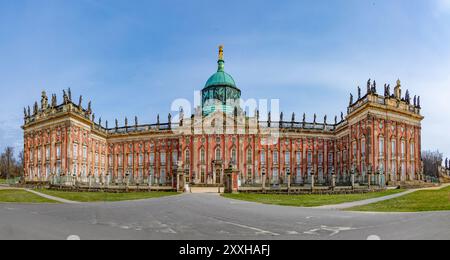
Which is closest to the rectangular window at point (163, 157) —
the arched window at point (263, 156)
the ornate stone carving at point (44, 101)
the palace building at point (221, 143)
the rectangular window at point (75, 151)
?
the palace building at point (221, 143)

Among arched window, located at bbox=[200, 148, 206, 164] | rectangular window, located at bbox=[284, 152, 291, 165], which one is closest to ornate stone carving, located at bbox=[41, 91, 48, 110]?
arched window, located at bbox=[200, 148, 206, 164]

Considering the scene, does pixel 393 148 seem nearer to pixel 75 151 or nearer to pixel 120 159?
pixel 75 151

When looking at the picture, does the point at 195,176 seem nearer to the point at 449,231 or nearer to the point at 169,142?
the point at 169,142

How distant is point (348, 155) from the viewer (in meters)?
57.2

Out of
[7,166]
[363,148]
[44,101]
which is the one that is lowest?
[7,166]

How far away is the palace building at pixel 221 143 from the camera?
165 ft

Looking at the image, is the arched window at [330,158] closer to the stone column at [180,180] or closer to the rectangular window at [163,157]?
the rectangular window at [163,157]

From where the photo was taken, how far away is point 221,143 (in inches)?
2466

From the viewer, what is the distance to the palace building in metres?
50.2

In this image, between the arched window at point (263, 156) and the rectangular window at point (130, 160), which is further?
the rectangular window at point (130, 160)

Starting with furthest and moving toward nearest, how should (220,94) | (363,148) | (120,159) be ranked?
1. (120,159)
2. (220,94)
3. (363,148)

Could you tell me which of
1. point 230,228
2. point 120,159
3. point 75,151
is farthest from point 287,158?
point 230,228
